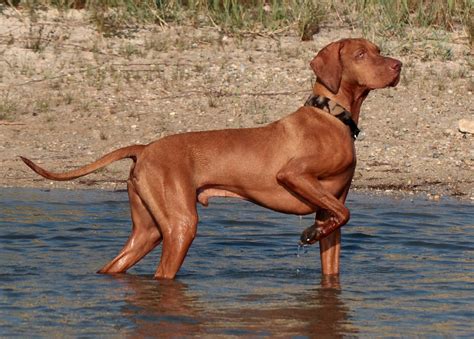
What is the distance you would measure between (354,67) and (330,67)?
6.2 inches

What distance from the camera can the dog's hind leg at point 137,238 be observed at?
7969mm

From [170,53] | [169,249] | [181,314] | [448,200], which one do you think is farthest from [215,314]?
[170,53]

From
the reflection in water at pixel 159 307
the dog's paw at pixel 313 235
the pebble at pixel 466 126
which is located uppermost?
the dog's paw at pixel 313 235

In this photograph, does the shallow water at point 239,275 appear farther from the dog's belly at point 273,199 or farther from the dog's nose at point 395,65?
the dog's nose at point 395,65

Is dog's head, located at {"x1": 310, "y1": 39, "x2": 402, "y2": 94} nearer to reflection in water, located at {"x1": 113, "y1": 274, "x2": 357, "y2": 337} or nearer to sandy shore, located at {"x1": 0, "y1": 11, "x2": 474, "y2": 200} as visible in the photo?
reflection in water, located at {"x1": 113, "y1": 274, "x2": 357, "y2": 337}

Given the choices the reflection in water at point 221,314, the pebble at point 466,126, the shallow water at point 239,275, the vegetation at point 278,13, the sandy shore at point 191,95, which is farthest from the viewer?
the vegetation at point 278,13

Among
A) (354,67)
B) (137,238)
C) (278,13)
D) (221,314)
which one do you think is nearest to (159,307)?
(221,314)

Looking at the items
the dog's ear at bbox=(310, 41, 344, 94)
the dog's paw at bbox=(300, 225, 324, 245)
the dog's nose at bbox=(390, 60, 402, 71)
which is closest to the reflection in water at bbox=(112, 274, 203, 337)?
the dog's paw at bbox=(300, 225, 324, 245)

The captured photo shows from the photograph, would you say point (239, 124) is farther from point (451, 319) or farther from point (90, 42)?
point (451, 319)

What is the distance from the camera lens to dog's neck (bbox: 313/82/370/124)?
8.08 m

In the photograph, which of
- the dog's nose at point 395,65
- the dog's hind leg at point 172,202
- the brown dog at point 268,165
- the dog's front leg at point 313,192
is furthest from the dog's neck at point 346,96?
the dog's hind leg at point 172,202

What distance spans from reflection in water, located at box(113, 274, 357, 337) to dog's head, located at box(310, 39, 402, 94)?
1.27m

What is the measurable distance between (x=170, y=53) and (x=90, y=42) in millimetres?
858

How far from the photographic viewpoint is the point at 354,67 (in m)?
8.12
